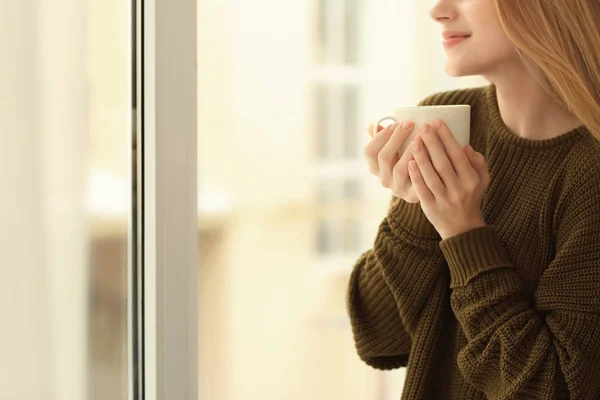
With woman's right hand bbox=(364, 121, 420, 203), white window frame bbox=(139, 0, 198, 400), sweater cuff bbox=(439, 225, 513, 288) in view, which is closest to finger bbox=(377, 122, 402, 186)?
woman's right hand bbox=(364, 121, 420, 203)

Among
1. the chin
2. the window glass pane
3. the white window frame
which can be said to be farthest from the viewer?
the chin

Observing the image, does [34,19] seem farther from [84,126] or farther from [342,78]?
[342,78]

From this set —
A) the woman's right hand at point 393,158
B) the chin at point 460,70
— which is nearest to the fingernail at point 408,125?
the woman's right hand at point 393,158

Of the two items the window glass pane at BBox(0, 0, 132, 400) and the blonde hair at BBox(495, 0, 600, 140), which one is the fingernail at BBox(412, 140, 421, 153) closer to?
the blonde hair at BBox(495, 0, 600, 140)

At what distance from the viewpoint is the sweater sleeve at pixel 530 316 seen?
2.98ft

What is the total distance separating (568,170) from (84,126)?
0.61 meters

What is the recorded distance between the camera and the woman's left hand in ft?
2.95

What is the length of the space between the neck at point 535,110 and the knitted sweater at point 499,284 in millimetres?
24

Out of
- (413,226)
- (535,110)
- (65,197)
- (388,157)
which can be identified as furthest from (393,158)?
(65,197)

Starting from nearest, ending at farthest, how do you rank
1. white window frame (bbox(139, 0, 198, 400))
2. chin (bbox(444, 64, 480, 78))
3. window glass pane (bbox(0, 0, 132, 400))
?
window glass pane (bbox(0, 0, 132, 400)) < white window frame (bbox(139, 0, 198, 400)) < chin (bbox(444, 64, 480, 78))

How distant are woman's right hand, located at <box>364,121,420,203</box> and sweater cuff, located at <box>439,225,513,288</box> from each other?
79mm

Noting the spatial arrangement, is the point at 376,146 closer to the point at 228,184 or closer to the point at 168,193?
the point at 168,193

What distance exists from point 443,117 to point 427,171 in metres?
0.07

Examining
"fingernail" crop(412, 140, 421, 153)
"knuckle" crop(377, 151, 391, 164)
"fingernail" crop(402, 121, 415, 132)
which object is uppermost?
"fingernail" crop(402, 121, 415, 132)
